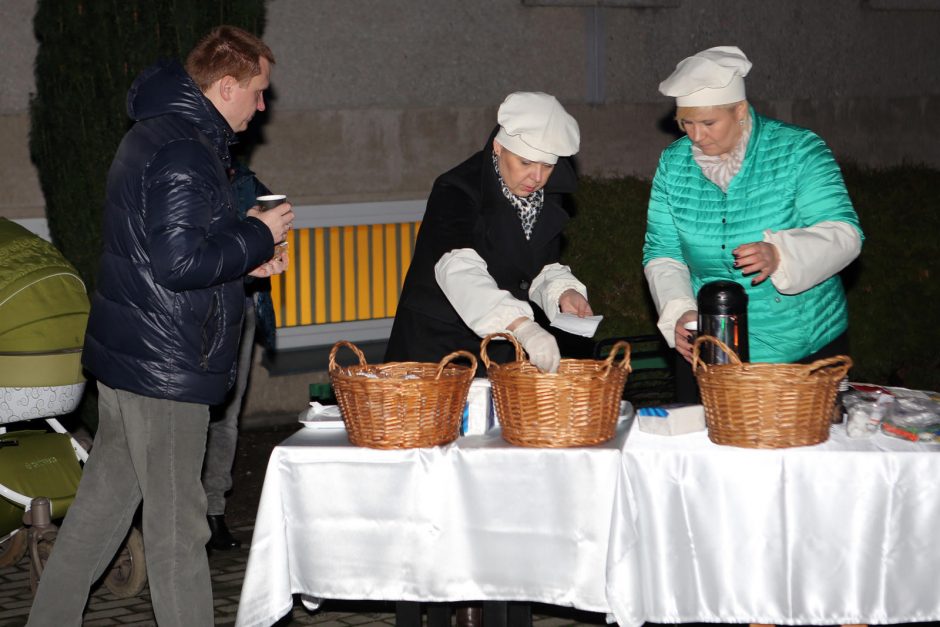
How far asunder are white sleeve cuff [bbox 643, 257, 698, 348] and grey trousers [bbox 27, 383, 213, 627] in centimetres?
148

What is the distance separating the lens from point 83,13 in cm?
629

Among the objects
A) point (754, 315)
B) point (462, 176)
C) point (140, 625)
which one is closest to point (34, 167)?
point (140, 625)

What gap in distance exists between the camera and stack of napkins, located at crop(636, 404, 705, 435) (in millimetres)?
3672

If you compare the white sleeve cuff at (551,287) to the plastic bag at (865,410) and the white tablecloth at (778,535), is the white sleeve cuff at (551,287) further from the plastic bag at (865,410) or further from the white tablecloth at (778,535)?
the plastic bag at (865,410)

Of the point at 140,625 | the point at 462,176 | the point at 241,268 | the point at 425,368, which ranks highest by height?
the point at 462,176

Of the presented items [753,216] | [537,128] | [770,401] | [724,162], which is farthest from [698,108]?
[770,401]

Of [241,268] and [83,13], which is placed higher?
[83,13]

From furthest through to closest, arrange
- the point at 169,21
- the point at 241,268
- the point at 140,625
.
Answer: the point at 169,21 → the point at 140,625 → the point at 241,268

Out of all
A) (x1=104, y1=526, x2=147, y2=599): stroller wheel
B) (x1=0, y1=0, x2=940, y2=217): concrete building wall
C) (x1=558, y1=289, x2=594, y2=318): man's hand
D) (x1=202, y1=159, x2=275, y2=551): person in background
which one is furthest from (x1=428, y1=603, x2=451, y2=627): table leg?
(x1=0, y1=0, x2=940, y2=217): concrete building wall

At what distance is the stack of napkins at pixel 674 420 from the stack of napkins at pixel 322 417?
35.8 inches

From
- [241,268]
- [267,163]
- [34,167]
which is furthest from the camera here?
[267,163]

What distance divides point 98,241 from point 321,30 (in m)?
2.42

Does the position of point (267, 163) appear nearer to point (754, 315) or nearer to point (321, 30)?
point (321, 30)

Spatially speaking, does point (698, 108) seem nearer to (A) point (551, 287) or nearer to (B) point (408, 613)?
(A) point (551, 287)
